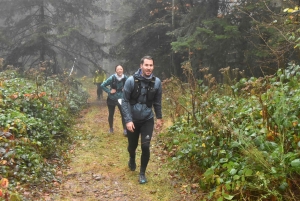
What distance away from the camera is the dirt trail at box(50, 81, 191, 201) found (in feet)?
16.7

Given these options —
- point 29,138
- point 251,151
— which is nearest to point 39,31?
point 29,138

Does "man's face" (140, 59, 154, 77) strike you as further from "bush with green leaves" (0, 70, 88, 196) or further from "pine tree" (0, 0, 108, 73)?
"pine tree" (0, 0, 108, 73)

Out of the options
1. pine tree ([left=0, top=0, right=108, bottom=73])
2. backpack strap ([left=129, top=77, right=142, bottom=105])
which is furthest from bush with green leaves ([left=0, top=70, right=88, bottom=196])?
pine tree ([left=0, top=0, right=108, bottom=73])

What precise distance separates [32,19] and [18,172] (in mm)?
15037

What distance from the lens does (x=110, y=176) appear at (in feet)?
19.6

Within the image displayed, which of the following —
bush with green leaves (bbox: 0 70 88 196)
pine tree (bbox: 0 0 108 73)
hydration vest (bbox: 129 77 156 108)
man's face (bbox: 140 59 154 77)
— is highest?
pine tree (bbox: 0 0 108 73)

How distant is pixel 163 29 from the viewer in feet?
59.4

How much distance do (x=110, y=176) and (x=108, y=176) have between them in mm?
40

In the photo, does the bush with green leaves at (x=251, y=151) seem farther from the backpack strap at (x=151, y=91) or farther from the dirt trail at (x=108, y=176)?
the backpack strap at (x=151, y=91)

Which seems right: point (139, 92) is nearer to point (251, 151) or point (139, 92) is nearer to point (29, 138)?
point (251, 151)

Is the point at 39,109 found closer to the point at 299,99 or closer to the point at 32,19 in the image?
the point at 299,99

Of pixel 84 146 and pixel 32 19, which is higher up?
pixel 32 19

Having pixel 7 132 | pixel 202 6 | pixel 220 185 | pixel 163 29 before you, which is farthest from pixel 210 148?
pixel 163 29

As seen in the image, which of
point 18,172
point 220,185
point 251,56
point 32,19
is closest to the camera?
point 220,185
